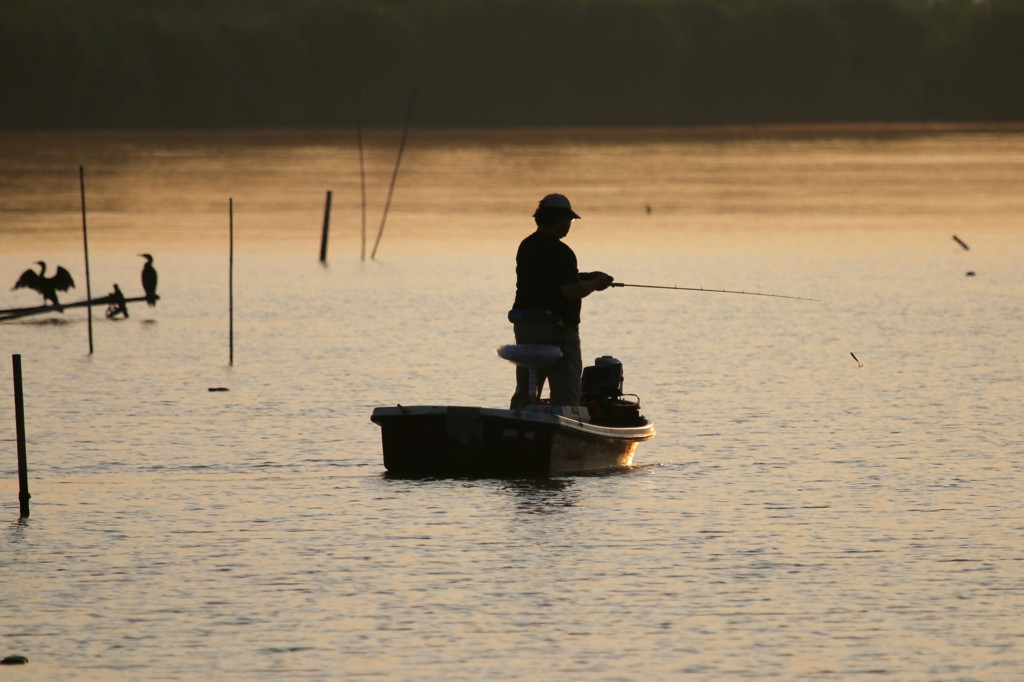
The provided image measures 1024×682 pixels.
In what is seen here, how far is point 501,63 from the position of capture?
143750 millimetres

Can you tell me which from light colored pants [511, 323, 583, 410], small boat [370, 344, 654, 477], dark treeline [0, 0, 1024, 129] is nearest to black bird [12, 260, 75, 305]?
small boat [370, 344, 654, 477]

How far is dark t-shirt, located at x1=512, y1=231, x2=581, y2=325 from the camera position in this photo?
1716 centimetres

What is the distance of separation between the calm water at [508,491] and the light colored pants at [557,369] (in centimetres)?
79

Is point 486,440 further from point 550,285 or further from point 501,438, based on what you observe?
point 550,285

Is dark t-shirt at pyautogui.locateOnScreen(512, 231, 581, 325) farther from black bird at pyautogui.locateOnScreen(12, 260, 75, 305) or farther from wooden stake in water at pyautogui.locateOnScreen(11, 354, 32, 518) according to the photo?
black bird at pyautogui.locateOnScreen(12, 260, 75, 305)

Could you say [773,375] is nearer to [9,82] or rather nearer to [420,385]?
[420,385]

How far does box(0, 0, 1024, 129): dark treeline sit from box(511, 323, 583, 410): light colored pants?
403ft

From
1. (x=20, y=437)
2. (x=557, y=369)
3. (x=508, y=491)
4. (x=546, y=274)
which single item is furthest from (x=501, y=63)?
(x=20, y=437)

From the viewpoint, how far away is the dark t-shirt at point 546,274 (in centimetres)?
1716

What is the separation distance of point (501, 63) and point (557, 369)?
420ft

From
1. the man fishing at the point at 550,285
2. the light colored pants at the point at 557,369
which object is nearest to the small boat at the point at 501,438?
the light colored pants at the point at 557,369

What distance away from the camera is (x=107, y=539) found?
50.9 ft

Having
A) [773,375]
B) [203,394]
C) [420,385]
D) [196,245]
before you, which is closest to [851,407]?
[773,375]

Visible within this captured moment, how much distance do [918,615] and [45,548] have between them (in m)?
6.68
